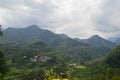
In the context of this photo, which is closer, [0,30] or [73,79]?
[73,79]

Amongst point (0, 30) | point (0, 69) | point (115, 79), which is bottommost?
point (115, 79)

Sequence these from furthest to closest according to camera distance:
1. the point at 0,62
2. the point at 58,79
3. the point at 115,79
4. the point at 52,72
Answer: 1. the point at 115,79
2. the point at 0,62
3. the point at 52,72
4. the point at 58,79

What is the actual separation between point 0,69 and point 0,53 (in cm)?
368

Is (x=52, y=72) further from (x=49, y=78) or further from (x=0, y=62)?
(x=0, y=62)

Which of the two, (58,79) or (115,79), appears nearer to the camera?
(58,79)

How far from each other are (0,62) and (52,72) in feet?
91.9

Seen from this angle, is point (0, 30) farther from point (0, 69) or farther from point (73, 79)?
point (73, 79)

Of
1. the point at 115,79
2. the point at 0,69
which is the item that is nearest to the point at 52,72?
the point at 0,69

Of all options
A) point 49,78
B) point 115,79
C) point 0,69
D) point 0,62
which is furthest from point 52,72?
point 115,79

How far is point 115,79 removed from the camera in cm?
19325

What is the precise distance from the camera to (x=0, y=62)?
38781 mm

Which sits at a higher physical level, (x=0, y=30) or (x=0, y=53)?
(x=0, y=30)

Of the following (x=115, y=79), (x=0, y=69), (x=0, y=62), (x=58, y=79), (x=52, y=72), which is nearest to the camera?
(x=58, y=79)

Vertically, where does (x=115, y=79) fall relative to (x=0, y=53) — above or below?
below
